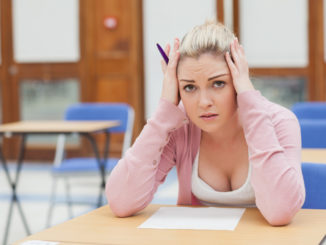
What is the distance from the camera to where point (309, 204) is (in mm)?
1974

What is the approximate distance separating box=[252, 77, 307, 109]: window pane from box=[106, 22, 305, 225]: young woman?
5.27 metres

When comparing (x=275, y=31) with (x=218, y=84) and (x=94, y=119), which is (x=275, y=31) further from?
(x=218, y=84)

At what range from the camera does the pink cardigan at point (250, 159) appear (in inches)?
68.8

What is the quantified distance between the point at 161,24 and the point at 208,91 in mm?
5742

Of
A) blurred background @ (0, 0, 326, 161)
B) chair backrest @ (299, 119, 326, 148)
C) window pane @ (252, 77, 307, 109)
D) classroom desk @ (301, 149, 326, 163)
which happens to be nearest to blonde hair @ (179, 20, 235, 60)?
classroom desk @ (301, 149, 326, 163)

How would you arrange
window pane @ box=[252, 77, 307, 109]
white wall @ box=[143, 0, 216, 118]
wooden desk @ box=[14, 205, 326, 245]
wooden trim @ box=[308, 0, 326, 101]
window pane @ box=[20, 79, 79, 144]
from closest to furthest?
1. wooden desk @ box=[14, 205, 326, 245]
2. wooden trim @ box=[308, 0, 326, 101]
3. window pane @ box=[252, 77, 307, 109]
4. white wall @ box=[143, 0, 216, 118]
5. window pane @ box=[20, 79, 79, 144]

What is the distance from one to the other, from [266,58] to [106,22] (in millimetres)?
1978

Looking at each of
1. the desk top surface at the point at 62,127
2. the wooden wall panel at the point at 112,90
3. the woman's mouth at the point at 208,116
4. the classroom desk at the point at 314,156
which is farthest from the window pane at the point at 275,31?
the woman's mouth at the point at 208,116

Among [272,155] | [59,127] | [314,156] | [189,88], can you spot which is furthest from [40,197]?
[272,155]

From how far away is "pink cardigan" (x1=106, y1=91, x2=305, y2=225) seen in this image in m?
1.75

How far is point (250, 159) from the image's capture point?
1804 millimetres

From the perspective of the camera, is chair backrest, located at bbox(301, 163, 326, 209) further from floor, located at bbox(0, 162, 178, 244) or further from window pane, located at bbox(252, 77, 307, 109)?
window pane, located at bbox(252, 77, 307, 109)

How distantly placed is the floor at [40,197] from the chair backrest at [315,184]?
2659mm

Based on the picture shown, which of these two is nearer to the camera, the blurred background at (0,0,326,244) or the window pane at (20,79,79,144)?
the blurred background at (0,0,326,244)
